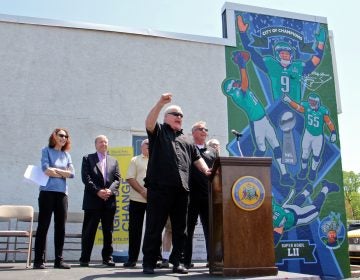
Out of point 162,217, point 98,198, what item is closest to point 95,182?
point 98,198

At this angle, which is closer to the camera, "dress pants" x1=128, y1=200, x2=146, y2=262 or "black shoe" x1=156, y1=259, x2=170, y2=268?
"black shoe" x1=156, y1=259, x2=170, y2=268

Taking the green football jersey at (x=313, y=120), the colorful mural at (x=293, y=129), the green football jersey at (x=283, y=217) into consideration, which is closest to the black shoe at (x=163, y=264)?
the colorful mural at (x=293, y=129)

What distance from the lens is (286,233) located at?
8938 millimetres

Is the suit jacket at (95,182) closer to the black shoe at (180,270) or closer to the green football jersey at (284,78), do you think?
the black shoe at (180,270)

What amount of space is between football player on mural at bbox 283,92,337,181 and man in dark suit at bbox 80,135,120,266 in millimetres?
5307

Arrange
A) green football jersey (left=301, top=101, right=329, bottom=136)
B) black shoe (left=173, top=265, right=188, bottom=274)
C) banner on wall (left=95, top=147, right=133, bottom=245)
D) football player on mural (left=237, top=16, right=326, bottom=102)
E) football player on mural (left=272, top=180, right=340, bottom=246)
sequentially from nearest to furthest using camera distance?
black shoe (left=173, top=265, right=188, bottom=274)
banner on wall (left=95, top=147, right=133, bottom=245)
football player on mural (left=272, top=180, right=340, bottom=246)
football player on mural (left=237, top=16, right=326, bottom=102)
green football jersey (left=301, top=101, right=329, bottom=136)

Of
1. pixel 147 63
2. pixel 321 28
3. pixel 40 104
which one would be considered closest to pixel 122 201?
pixel 40 104

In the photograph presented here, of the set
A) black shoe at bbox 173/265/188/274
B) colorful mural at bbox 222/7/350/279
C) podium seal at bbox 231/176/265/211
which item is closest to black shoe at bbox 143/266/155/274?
black shoe at bbox 173/265/188/274

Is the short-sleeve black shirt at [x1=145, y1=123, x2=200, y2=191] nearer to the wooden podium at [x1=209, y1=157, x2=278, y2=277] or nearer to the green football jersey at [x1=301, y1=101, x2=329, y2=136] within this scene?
the wooden podium at [x1=209, y1=157, x2=278, y2=277]

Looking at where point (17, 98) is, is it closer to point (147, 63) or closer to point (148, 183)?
point (147, 63)

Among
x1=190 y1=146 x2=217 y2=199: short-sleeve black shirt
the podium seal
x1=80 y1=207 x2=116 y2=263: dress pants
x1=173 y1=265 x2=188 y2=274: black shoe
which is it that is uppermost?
x1=190 y1=146 x2=217 y2=199: short-sleeve black shirt

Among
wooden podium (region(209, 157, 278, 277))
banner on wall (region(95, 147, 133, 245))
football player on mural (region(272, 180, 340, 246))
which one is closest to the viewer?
wooden podium (region(209, 157, 278, 277))

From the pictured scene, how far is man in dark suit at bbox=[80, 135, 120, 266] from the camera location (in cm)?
495

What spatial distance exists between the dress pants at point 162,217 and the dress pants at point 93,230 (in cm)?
124
